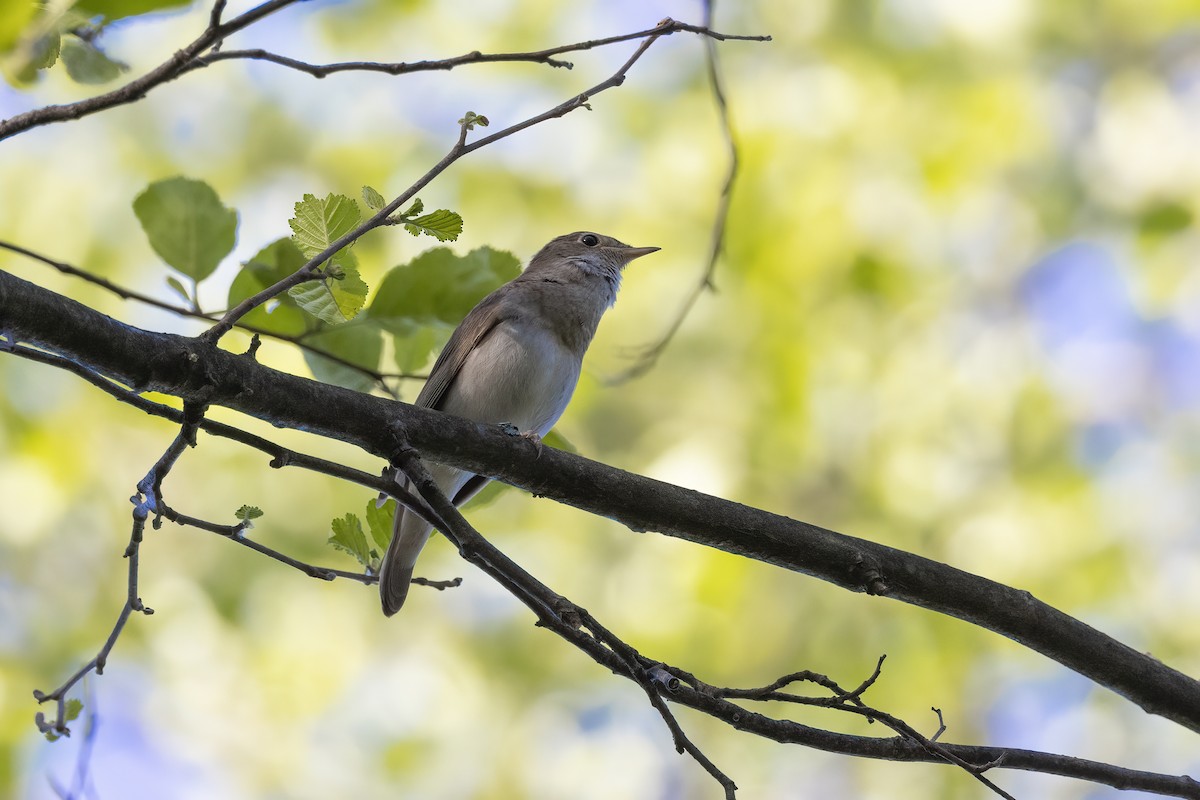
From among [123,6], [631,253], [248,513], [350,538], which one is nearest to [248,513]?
[248,513]

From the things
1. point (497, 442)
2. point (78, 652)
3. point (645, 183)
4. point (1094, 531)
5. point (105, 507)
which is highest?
point (645, 183)

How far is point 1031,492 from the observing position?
6.89 m

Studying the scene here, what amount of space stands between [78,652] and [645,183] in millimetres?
4591

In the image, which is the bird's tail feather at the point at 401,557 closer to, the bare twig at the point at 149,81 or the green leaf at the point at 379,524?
the green leaf at the point at 379,524

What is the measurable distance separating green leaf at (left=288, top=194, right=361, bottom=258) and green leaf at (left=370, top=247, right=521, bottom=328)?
0.76 m

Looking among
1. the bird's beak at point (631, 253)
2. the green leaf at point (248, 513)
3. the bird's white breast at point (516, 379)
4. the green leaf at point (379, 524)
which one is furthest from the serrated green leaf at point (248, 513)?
the bird's beak at point (631, 253)

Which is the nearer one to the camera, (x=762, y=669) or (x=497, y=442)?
(x=497, y=442)

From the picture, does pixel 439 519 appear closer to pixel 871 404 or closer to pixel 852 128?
pixel 871 404

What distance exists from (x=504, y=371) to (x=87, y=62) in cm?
211

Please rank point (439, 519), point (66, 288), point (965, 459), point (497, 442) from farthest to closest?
point (965, 459)
point (66, 288)
point (497, 442)
point (439, 519)

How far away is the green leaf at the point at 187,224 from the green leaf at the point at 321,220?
0.59 metres

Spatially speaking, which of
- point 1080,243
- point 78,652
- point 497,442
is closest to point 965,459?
point 1080,243

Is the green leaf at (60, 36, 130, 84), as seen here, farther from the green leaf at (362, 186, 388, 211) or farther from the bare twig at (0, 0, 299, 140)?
the green leaf at (362, 186, 388, 211)

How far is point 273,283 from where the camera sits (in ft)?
9.48
